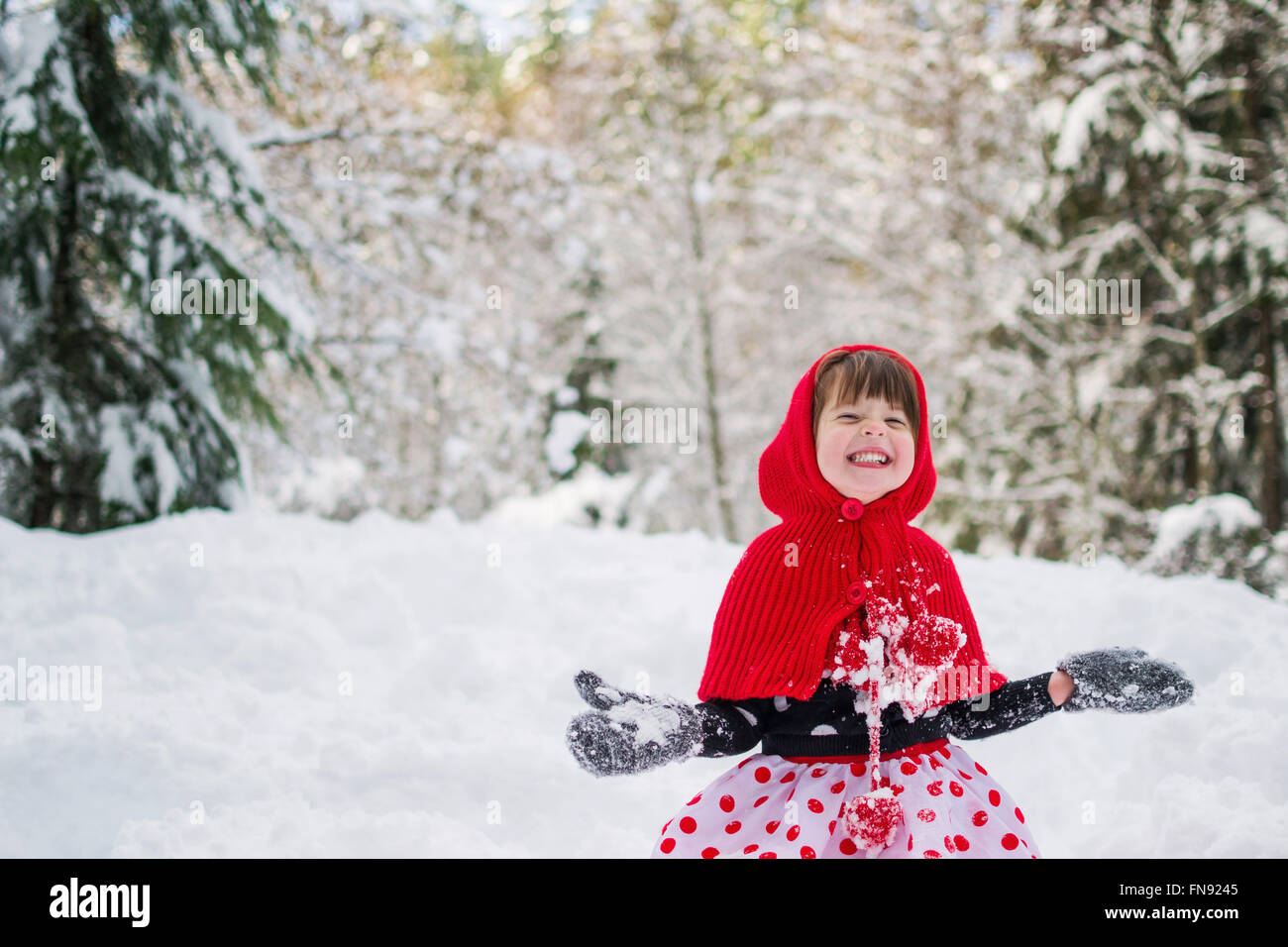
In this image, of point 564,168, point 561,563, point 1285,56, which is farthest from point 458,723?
point 1285,56

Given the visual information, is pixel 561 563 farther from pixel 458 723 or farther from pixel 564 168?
pixel 564 168

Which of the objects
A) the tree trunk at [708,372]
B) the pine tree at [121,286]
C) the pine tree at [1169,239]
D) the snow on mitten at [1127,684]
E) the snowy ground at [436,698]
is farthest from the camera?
the tree trunk at [708,372]

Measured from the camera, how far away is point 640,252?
1259cm

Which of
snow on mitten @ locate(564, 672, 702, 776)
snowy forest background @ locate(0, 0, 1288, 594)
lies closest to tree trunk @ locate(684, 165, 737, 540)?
snowy forest background @ locate(0, 0, 1288, 594)

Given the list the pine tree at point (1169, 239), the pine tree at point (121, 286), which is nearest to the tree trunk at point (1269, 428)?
the pine tree at point (1169, 239)

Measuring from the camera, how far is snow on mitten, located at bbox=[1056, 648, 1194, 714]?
1.92 m

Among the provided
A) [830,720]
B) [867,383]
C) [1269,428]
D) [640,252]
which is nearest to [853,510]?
[867,383]

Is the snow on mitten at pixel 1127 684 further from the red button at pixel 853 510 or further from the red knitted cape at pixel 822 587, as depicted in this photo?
the red button at pixel 853 510

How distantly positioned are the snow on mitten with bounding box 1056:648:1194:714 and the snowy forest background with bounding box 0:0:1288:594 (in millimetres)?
3711

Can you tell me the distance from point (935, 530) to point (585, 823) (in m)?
8.90

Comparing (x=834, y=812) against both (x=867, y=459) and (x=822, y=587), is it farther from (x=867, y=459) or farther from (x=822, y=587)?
(x=867, y=459)

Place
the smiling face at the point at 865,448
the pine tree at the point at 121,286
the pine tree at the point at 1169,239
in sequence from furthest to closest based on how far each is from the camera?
the pine tree at the point at 1169,239 → the pine tree at the point at 121,286 → the smiling face at the point at 865,448

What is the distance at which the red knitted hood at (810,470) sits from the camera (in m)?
2.10

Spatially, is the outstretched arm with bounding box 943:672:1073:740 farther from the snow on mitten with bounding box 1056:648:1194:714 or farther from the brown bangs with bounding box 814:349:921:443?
the brown bangs with bounding box 814:349:921:443
